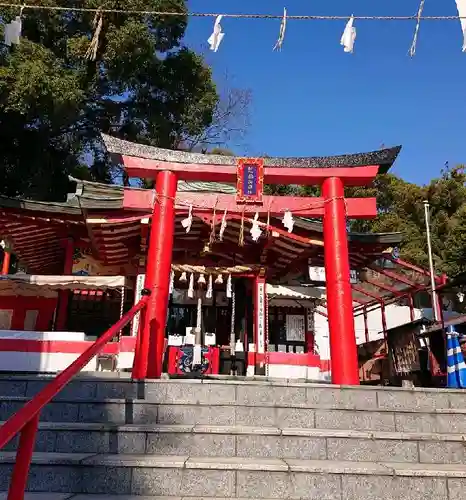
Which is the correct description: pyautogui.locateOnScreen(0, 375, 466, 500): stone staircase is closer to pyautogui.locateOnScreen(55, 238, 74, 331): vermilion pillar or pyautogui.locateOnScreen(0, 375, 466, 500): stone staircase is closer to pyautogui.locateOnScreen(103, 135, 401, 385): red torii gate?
pyautogui.locateOnScreen(103, 135, 401, 385): red torii gate

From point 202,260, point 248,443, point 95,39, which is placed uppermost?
point 95,39

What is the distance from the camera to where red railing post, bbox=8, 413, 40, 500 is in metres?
2.12

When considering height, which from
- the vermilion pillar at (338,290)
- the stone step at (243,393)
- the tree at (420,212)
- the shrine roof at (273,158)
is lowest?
the stone step at (243,393)

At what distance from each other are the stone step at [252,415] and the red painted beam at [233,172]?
4.27 m

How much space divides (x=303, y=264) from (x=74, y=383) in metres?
8.30

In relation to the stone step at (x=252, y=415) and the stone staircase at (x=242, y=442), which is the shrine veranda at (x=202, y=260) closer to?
the stone staircase at (x=242, y=442)

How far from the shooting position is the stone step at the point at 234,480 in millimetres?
3287

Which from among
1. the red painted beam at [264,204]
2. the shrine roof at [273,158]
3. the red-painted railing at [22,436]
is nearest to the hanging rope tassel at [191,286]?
the red painted beam at [264,204]

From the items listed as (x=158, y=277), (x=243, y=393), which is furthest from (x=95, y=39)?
(x=243, y=393)

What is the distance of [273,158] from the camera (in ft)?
25.7

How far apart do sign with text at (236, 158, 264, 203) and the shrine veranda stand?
2 cm

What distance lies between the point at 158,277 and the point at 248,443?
328cm

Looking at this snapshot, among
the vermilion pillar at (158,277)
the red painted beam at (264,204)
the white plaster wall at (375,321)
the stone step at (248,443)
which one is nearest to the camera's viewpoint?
the stone step at (248,443)

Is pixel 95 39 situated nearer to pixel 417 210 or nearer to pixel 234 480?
pixel 234 480
